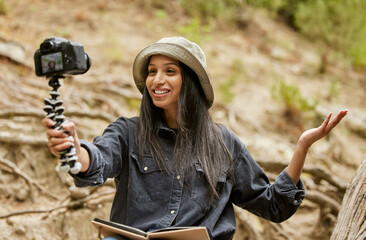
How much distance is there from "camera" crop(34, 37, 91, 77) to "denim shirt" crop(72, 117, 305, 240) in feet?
1.57

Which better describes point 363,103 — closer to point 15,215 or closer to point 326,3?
point 326,3

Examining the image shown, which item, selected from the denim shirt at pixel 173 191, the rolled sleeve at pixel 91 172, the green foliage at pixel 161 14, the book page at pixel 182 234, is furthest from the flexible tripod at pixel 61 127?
the green foliage at pixel 161 14

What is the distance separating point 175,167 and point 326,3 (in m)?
7.42

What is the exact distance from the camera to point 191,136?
7.04 feet

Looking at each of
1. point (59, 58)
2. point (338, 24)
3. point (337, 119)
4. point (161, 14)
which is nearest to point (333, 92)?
point (338, 24)

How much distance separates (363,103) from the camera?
706cm

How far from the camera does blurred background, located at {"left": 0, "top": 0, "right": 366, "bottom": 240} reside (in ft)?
10.4

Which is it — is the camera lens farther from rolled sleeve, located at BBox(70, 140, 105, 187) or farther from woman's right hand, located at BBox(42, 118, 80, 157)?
rolled sleeve, located at BBox(70, 140, 105, 187)

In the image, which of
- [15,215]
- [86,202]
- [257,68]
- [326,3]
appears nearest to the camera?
[15,215]

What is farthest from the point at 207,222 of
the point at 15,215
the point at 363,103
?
the point at 363,103

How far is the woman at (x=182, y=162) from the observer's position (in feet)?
6.47

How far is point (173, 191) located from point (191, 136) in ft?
1.11

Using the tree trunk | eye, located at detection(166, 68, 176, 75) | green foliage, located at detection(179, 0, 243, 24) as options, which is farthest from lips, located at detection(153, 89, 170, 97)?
green foliage, located at detection(179, 0, 243, 24)

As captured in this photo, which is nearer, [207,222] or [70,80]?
[207,222]
